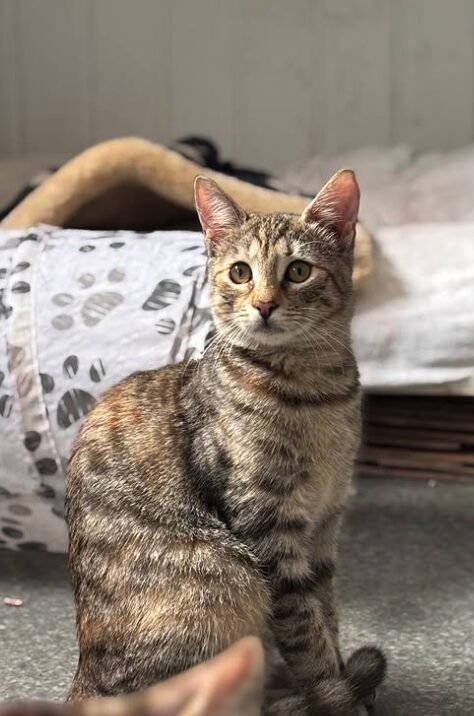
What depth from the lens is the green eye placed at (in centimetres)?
109

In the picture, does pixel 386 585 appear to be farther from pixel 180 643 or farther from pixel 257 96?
pixel 257 96

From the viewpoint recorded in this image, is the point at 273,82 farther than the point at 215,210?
Yes

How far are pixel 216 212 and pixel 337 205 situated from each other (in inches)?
5.9

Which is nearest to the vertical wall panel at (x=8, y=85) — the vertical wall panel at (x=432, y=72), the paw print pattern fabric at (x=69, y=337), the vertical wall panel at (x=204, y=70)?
the vertical wall panel at (x=204, y=70)

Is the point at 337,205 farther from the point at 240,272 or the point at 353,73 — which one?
the point at 353,73

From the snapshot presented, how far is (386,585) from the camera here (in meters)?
1.51

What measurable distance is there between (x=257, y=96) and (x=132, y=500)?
6.35 ft

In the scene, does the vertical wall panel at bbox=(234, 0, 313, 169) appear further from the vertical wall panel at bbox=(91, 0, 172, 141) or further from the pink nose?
the pink nose

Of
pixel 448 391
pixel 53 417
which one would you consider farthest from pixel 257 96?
pixel 53 417

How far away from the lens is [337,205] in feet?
3.68

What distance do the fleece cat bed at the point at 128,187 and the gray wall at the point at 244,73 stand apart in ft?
3.60

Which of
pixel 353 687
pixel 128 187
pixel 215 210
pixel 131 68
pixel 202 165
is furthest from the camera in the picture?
pixel 131 68

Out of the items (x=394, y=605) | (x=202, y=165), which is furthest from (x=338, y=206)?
(x=202, y=165)

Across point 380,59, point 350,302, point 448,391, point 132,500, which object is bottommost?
point 448,391
